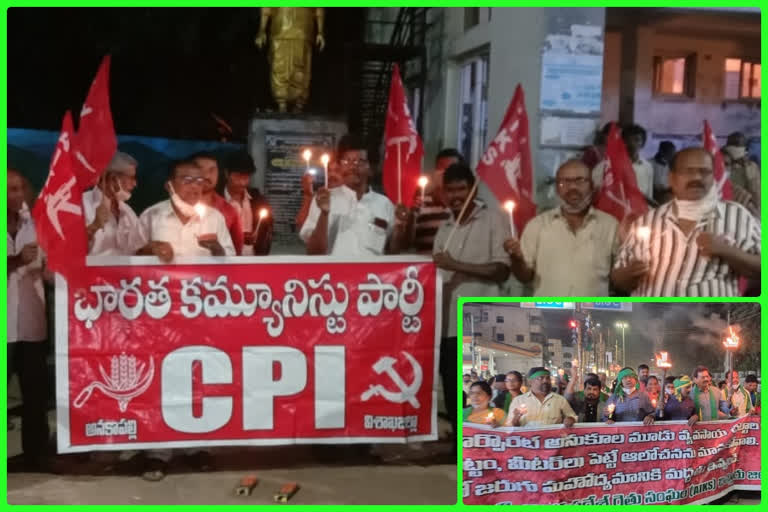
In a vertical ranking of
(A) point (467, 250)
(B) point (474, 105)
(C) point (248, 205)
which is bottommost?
(A) point (467, 250)

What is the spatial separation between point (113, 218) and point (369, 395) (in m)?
1.72

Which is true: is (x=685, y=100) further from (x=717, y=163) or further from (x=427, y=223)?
(x=427, y=223)

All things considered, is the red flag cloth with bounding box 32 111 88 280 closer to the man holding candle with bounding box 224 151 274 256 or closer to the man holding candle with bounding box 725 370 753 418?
the man holding candle with bounding box 224 151 274 256

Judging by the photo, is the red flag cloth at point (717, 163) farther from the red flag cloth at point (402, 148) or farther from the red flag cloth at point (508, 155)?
the red flag cloth at point (402, 148)

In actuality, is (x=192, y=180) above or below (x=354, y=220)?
above

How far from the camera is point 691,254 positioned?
16.6 feet

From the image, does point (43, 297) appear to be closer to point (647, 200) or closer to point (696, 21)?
point (647, 200)

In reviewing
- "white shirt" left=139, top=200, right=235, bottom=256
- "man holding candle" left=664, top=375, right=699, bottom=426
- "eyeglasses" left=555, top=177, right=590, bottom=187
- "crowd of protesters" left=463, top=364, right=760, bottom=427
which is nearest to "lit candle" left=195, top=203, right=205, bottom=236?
"white shirt" left=139, top=200, right=235, bottom=256

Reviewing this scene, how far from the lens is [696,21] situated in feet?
20.7

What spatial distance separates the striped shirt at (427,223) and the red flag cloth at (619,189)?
0.99 meters

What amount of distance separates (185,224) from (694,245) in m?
2.80

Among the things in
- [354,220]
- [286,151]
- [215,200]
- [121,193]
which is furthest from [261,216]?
[121,193]

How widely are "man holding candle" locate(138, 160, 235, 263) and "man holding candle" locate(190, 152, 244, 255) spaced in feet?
0.13

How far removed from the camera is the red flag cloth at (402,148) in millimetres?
5254
